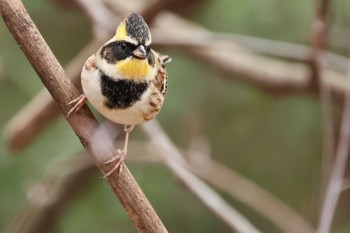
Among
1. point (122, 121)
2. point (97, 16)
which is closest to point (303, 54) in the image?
point (97, 16)

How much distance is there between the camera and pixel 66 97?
30.4 inches

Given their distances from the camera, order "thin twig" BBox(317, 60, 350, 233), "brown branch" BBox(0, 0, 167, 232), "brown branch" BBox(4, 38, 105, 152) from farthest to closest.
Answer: "brown branch" BBox(4, 38, 105, 152) < "thin twig" BBox(317, 60, 350, 233) < "brown branch" BBox(0, 0, 167, 232)

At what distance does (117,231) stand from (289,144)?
512mm

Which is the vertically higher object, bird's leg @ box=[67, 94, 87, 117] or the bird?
the bird

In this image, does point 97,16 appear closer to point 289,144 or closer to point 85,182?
point 85,182

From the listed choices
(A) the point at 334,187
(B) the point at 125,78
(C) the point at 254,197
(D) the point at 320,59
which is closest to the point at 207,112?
(C) the point at 254,197

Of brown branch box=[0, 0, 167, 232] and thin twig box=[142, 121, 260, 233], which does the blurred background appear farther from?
brown branch box=[0, 0, 167, 232]

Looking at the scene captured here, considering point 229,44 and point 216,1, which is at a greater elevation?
point 216,1

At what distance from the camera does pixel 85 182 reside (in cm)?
171

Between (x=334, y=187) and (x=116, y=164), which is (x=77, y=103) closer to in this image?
(x=116, y=164)

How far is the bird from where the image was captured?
80cm

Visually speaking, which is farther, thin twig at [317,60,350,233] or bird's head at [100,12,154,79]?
thin twig at [317,60,350,233]

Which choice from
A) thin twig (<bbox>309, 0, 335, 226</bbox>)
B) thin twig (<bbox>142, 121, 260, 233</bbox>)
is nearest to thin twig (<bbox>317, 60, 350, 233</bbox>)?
thin twig (<bbox>309, 0, 335, 226</bbox>)

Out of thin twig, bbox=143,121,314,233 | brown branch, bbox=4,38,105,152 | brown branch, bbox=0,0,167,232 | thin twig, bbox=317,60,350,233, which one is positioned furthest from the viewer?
thin twig, bbox=143,121,314,233
